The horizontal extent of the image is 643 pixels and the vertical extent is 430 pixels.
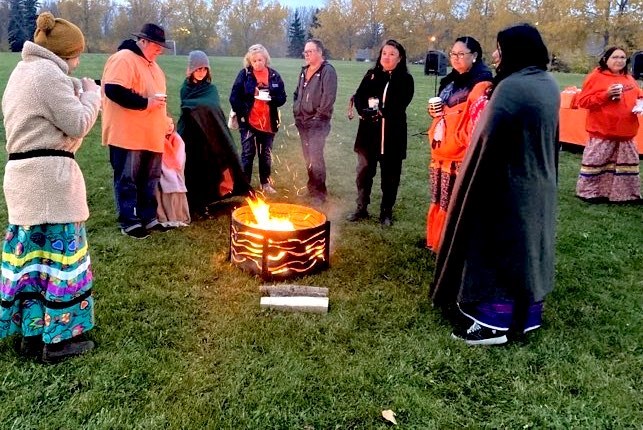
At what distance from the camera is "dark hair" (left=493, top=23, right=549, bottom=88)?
3305mm

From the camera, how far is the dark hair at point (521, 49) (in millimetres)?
3305

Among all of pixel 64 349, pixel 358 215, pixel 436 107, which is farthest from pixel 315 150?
pixel 64 349

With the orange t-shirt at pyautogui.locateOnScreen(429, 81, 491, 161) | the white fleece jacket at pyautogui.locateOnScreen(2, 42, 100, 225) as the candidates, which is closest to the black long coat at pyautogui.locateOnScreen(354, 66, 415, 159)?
the orange t-shirt at pyautogui.locateOnScreen(429, 81, 491, 161)

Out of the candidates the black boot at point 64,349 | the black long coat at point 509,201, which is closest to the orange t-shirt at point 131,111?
the black boot at point 64,349

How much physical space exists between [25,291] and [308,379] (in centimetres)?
173

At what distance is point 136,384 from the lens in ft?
10.4

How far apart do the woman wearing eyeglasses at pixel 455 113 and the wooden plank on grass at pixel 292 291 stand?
1.16 metres

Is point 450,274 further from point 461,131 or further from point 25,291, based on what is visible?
point 25,291

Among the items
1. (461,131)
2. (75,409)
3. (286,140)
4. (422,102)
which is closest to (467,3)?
(422,102)

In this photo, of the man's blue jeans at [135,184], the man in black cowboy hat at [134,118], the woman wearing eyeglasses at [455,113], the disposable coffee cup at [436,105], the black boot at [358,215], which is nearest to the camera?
the woman wearing eyeglasses at [455,113]

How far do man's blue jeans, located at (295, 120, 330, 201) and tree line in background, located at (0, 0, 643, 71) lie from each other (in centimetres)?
3021

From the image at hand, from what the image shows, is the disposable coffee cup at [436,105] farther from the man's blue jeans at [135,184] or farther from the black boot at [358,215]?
the man's blue jeans at [135,184]

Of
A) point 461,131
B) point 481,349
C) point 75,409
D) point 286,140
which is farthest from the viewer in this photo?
point 286,140

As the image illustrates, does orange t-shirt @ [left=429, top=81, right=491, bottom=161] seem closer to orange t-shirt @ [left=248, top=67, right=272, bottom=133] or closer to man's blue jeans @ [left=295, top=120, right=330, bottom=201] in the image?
man's blue jeans @ [left=295, top=120, right=330, bottom=201]
